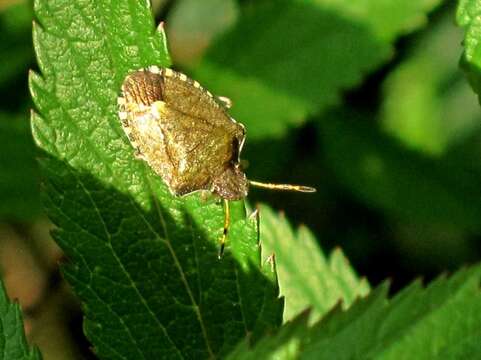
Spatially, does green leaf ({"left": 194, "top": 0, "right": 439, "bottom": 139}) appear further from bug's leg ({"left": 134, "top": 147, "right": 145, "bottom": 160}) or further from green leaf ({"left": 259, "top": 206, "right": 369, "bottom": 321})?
bug's leg ({"left": 134, "top": 147, "right": 145, "bottom": 160})

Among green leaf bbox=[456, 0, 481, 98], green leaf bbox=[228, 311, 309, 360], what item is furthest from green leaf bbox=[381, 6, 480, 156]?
green leaf bbox=[228, 311, 309, 360]

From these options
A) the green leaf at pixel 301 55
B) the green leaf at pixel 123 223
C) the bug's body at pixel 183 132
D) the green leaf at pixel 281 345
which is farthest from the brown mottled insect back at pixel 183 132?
the green leaf at pixel 281 345

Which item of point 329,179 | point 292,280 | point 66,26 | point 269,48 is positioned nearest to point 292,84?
point 269,48

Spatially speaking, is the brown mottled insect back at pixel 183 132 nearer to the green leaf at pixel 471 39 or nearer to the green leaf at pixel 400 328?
the green leaf at pixel 471 39

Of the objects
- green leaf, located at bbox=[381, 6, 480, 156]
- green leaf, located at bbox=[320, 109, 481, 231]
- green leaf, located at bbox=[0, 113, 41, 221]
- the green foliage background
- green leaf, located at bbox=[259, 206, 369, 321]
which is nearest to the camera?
the green foliage background

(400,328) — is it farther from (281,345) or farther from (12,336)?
(12,336)

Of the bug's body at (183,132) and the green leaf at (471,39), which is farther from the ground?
the green leaf at (471,39)
